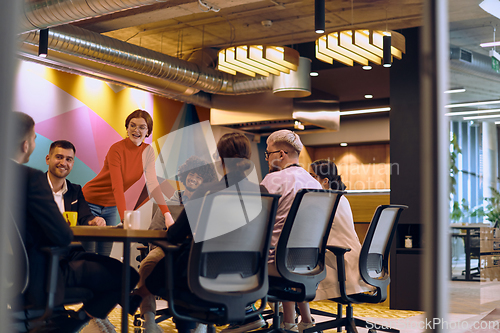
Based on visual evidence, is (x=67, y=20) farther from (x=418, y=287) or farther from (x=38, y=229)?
(x=418, y=287)

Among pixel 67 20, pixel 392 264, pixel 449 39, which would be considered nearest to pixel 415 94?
pixel 392 264

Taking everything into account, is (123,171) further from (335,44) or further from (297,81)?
(297,81)

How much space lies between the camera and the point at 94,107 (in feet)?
22.1

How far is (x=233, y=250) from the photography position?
217 centimetres

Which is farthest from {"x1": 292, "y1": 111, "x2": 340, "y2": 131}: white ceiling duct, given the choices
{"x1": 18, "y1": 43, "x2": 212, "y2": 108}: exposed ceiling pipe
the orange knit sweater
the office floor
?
the orange knit sweater

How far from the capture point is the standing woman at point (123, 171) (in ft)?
12.3

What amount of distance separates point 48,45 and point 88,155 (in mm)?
1895

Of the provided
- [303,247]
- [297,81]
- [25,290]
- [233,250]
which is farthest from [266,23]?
[25,290]

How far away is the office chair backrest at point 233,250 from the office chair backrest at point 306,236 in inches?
10.4

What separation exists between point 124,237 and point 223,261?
431 millimetres

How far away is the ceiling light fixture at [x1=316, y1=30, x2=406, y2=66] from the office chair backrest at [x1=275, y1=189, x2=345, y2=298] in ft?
7.26

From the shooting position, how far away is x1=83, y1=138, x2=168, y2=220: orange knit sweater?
3785 millimetres

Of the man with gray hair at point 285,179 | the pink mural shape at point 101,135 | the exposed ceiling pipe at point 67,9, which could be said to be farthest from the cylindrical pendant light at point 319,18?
the pink mural shape at point 101,135

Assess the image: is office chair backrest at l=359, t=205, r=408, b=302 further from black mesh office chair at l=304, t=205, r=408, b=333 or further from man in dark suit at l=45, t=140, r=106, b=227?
man in dark suit at l=45, t=140, r=106, b=227
